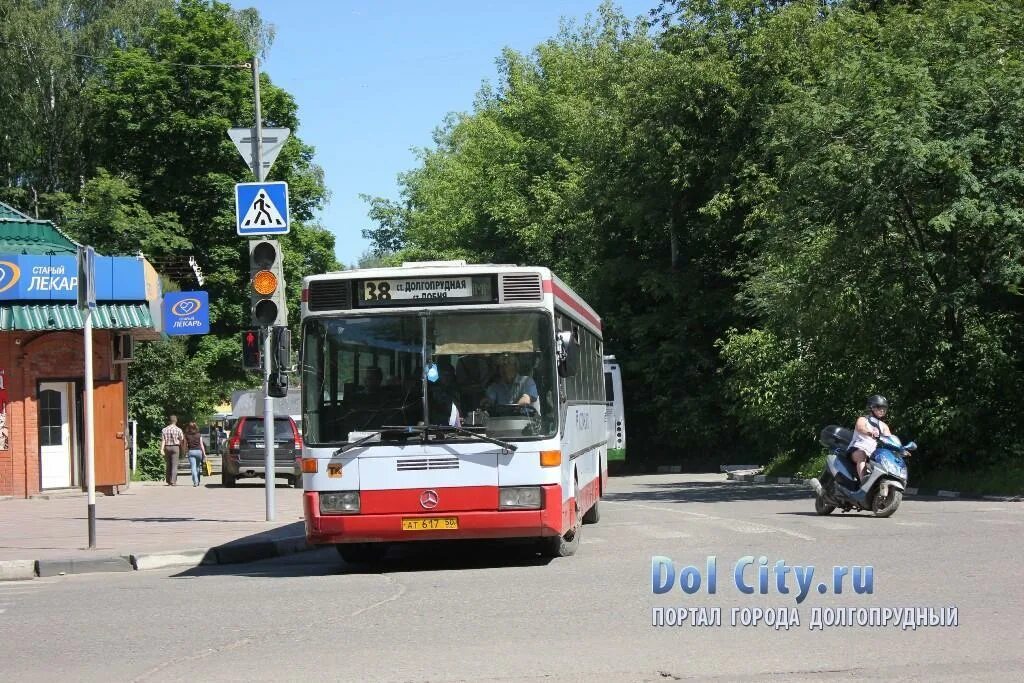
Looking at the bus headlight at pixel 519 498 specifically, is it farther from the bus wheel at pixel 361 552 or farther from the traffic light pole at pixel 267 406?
the traffic light pole at pixel 267 406

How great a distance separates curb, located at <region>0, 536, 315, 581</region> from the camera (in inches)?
617

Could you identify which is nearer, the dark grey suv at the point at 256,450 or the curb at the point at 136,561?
the curb at the point at 136,561

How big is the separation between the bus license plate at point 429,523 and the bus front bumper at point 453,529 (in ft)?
0.06

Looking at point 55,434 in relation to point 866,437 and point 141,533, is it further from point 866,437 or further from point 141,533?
point 866,437

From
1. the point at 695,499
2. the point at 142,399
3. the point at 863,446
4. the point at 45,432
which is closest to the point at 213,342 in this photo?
the point at 142,399

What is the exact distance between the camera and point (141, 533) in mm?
19875

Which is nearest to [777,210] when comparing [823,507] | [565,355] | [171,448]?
[823,507]

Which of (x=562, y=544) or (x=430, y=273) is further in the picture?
(x=562, y=544)

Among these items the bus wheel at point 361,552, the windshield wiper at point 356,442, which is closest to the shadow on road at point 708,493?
the bus wheel at point 361,552

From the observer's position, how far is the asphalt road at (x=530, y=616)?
8477 mm

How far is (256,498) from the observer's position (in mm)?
30281

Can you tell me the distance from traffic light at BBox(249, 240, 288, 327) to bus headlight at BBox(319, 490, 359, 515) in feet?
22.4

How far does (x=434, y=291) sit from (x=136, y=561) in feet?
16.7

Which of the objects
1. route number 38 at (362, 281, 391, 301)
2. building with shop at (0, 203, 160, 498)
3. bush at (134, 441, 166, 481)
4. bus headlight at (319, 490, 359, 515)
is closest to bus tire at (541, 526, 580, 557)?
bus headlight at (319, 490, 359, 515)
